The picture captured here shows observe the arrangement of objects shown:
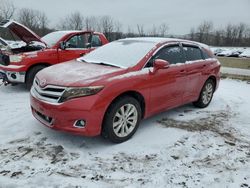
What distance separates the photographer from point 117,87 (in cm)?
347

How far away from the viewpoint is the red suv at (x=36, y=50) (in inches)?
249

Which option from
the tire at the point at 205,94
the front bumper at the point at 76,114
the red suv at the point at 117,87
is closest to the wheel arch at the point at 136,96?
the red suv at the point at 117,87

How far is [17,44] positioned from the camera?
25.6ft

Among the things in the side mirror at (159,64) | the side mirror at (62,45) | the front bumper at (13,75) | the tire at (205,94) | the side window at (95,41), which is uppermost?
the side window at (95,41)

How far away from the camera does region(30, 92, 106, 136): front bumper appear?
3238 millimetres

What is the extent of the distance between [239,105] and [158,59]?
320 centimetres

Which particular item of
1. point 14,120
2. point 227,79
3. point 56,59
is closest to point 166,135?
point 14,120

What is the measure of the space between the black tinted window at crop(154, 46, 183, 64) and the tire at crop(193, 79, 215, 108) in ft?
3.96

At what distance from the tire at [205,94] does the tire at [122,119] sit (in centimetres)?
221

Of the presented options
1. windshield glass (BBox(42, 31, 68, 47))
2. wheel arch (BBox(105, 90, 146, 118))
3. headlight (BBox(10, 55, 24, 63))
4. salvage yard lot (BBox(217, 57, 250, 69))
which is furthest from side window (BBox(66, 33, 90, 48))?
salvage yard lot (BBox(217, 57, 250, 69))

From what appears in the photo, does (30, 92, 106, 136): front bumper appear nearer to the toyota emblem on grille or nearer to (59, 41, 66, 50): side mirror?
the toyota emblem on grille

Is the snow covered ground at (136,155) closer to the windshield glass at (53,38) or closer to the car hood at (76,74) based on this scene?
the car hood at (76,74)

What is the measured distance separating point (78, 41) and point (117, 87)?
4.32 m

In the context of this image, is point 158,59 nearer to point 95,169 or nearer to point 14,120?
point 95,169
